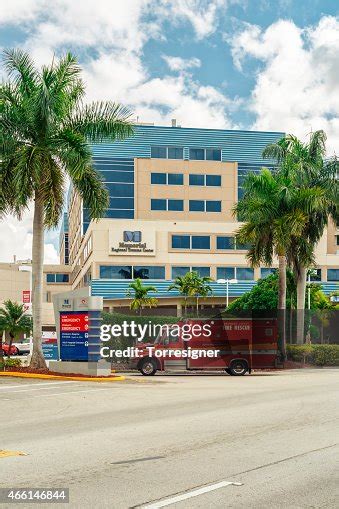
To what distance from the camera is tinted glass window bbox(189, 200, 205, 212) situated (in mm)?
83438

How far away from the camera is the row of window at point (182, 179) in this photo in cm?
8338

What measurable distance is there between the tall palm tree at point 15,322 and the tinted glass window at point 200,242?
39.8 metres

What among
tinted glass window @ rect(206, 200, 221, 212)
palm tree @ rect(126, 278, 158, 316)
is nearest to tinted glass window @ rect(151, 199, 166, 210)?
tinted glass window @ rect(206, 200, 221, 212)

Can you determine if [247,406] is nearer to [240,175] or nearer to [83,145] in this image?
[83,145]

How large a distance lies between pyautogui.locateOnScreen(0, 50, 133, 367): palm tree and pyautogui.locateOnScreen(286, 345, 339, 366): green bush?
16.1m

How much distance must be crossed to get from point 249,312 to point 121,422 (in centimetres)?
3201

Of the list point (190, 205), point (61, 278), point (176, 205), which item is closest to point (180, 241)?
point (176, 205)

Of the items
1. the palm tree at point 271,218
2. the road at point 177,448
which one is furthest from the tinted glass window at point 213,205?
the road at point 177,448

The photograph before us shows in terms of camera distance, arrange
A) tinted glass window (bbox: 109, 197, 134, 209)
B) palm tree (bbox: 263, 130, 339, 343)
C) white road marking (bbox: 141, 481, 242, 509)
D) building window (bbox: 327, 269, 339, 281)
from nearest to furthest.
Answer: white road marking (bbox: 141, 481, 242, 509) → palm tree (bbox: 263, 130, 339, 343) → building window (bbox: 327, 269, 339, 281) → tinted glass window (bbox: 109, 197, 134, 209)

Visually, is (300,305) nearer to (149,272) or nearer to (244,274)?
(149,272)

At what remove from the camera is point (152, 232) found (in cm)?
7512

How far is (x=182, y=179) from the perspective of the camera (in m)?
83.8

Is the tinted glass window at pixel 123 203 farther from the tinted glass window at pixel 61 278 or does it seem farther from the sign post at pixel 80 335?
the sign post at pixel 80 335

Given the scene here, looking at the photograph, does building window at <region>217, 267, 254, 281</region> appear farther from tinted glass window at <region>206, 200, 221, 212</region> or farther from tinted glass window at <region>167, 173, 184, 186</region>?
tinted glass window at <region>167, 173, 184, 186</region>
